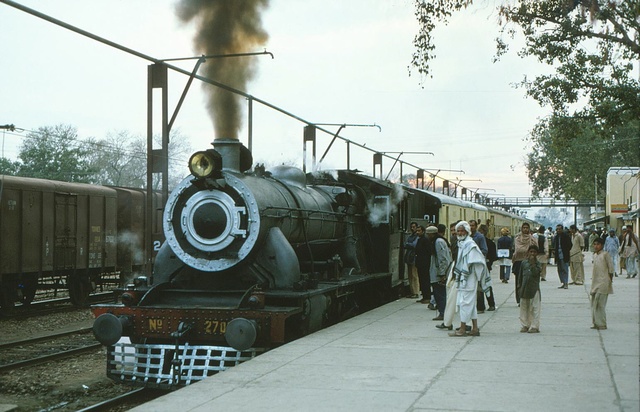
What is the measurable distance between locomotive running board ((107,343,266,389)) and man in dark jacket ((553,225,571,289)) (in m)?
12.1

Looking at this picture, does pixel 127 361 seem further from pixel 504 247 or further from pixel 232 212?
pixel 504 247

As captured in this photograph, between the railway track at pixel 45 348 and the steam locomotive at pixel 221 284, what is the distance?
2014mm

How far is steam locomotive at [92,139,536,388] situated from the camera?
28.9ft

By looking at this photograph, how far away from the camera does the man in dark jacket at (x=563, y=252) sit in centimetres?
1922

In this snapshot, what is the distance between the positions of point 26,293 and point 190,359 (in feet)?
36.5

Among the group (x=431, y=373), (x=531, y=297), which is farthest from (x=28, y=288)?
(x=431, y=373)

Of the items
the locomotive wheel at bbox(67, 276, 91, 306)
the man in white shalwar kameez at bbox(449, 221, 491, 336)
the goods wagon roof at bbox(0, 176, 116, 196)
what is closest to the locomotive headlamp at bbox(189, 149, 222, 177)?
the man in white shalwar kameez at bbox(449, 221, 491, 336)

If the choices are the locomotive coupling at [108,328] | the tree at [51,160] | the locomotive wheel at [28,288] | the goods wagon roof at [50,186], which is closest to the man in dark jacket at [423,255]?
the locomotive coupling at [108,328]

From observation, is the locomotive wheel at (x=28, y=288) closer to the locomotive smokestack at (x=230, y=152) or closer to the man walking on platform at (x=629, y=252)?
the locomotive smokestack at (x=230, y=152)

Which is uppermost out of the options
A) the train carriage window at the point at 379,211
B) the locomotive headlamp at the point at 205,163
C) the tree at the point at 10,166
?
the tree at the point at 10,166

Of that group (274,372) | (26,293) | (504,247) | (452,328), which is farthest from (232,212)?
(504,247)

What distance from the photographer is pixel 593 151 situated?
57.2 metres

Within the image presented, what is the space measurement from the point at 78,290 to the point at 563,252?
12524 mm

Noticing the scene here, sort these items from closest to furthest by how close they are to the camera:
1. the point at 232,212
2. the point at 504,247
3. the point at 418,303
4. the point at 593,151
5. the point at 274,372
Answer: the point at 274,372 < the point at 232,212 < the point at 418,303 < the point at 504,247 < the point at 593,151
